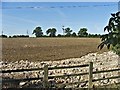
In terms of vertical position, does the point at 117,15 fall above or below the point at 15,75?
above

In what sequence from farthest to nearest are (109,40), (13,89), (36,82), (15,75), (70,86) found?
1. (15,75)
2. (36,82)
3. (70,86)
4. (13,89)
5. (109,40)

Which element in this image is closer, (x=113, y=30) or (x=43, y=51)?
(x=113, y=30)

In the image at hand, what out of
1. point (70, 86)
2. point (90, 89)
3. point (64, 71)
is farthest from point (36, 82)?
point (64, 71)

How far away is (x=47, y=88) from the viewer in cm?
695

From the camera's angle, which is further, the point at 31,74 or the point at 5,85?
the point at 31,74

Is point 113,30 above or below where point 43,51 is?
above

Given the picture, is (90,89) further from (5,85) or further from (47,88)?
(5,85)

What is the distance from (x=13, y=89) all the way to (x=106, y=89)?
240 cm

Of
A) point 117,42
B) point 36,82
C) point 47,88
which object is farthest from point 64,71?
point 117,42

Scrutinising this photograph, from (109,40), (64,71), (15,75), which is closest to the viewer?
(109,40)

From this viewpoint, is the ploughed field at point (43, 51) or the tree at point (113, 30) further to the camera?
the ploughed field at point (43, 51)

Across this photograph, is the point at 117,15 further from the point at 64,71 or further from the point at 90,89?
the point at 64,71

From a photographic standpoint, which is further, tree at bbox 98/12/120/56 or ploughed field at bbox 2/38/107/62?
ploughed field at bbox 2/38/107/62

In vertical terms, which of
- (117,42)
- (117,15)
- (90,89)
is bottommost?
(90,89)
